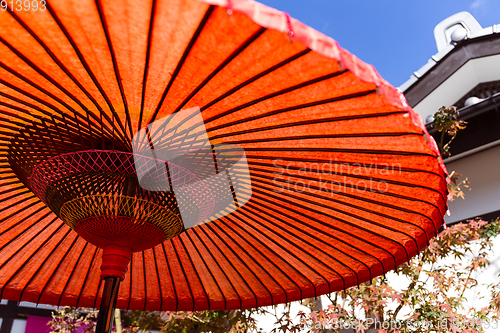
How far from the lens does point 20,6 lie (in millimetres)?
916

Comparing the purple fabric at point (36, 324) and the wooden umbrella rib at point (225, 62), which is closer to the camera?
the wooden umbrella rib at point (225, 62)

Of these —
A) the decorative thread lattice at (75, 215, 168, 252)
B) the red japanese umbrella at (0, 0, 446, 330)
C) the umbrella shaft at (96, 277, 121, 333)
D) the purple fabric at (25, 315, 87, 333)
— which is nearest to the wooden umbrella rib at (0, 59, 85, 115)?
the red japanese umbrella at (0, 0, 446, 330)

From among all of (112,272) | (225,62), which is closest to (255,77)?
(225,62)

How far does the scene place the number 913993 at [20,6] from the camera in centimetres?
→ 91

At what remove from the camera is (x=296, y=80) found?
1.07 m

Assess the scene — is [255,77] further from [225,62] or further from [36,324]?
[36,324]

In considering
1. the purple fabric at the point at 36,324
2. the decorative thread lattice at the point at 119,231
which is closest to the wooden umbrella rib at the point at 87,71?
the decorative thread lattice at the point at 119,231

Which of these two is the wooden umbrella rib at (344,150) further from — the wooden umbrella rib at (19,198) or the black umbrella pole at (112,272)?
the wooden umbrella rib at (19,198)

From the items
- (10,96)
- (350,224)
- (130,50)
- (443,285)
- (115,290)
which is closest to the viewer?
(130,50)

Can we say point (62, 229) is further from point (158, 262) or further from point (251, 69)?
point (251, 69)

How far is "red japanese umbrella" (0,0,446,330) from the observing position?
96cm

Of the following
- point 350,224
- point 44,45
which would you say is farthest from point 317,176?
point 44,45

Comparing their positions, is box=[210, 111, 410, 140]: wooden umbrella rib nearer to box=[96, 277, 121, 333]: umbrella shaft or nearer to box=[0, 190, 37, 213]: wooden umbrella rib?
box=[96, 277, 121, 333]: umbrella shaft

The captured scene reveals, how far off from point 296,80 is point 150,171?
60 cm
